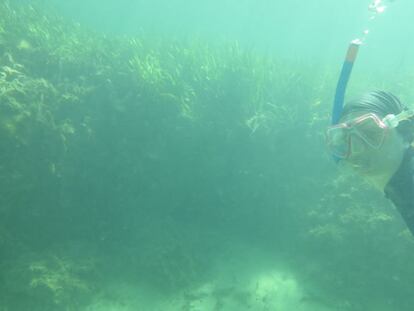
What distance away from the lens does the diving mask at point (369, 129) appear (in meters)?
2.24

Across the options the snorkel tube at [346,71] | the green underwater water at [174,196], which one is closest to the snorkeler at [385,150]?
the snorkel tube at [346,71]

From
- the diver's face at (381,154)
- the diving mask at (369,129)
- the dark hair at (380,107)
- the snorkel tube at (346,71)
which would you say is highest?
the snorkel tube at (346,71)

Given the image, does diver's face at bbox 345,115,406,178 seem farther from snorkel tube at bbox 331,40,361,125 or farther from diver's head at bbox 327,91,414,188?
snorkel tube at bbox 331,40,361,125

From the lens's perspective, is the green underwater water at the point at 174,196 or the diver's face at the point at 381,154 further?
the green underwater water at the point at 174,196

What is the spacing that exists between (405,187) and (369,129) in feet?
1.37

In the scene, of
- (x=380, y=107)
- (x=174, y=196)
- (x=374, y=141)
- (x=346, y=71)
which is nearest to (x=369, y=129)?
(x=374, y=141)

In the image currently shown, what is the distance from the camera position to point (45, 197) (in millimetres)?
7449

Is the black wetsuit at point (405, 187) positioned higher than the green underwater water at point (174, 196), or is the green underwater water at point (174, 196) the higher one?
the green underwater water at point (174, 196)

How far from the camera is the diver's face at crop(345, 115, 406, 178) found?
2221 mm

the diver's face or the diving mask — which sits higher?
the diving mask

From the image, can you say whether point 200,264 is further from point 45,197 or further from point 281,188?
point 45,197

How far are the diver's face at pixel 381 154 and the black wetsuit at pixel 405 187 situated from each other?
41mm

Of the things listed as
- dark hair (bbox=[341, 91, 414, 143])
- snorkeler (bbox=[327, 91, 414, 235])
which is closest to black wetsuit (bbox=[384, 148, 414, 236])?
snorkeler (bbox=[327, 91, 414, 235])

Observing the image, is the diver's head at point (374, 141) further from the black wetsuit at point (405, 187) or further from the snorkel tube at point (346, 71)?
the snorkel tube at point (346, 71)
